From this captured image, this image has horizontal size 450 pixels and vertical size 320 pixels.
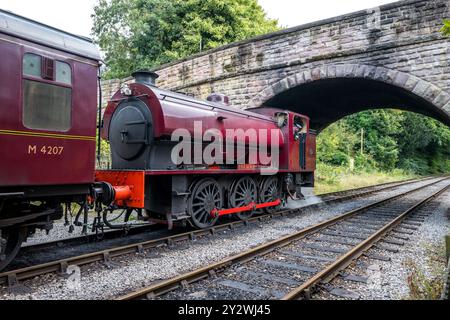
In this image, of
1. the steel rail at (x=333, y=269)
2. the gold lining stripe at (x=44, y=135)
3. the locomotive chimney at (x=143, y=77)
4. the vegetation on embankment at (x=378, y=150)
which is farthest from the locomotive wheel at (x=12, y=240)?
the vegetation on embankment at (x=378, y=150)

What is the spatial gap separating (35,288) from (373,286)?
419 centimetres

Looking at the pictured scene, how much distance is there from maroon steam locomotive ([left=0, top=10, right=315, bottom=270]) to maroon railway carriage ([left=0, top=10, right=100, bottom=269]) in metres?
0.01

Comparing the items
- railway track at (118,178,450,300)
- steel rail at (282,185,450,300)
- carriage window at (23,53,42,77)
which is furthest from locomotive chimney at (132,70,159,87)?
steel rail at (282,185,450,300)

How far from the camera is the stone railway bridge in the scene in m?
9.64

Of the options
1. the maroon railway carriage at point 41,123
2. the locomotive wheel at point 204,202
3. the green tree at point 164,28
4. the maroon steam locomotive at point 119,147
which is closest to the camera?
the maroon railway carriage at point 41,123

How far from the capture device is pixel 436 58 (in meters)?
9.49

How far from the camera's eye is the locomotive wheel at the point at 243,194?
8.26 metres

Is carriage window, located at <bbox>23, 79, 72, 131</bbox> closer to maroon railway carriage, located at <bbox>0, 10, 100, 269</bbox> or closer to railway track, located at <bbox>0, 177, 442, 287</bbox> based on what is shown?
maroon railway carriage, located at <bbox>0, 10, 100, 269</bbox>

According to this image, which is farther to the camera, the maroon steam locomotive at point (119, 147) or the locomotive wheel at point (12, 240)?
the locomotive wheel at point (12, 240)

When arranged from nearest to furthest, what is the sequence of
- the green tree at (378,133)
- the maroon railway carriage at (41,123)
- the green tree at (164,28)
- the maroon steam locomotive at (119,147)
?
the maroon railway carriage at (41,123) < the maroon steam locomotive at (119,147) < the green tree at (164,28) < the green tree at (378,133)

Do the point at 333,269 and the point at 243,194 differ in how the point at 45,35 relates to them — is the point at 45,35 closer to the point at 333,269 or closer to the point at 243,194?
the point at 333,269

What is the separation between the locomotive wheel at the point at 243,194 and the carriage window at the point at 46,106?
180 inches

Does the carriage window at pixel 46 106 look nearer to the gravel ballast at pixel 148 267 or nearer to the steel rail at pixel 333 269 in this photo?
the gravel ballast at pixel 148 267

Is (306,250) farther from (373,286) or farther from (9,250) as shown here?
(9,250)
